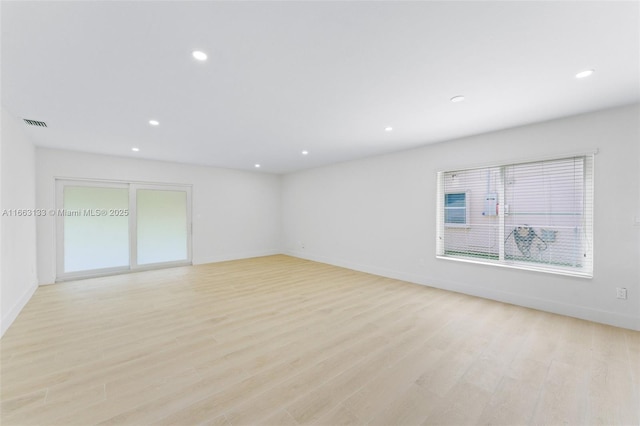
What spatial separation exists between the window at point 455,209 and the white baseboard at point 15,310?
20.2 feet

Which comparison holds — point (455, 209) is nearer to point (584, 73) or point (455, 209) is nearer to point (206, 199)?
point (584, 73)

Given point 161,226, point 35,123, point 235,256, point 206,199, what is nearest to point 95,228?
point 161,226

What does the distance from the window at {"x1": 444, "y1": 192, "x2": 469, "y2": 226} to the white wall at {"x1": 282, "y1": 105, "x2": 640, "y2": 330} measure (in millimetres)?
247

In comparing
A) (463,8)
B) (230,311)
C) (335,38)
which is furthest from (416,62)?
(230,311)

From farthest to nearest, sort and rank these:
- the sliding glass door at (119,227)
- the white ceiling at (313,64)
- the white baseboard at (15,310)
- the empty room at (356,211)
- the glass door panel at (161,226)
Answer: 1. the glass door panel at (161,226)
2. the sliding glass door at (119,227)
3. the white baseboard at (15,310)
4. the empty room at (356,211)
5. the white ceiling at (313,64)

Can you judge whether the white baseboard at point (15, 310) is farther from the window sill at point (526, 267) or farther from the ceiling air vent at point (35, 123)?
the window sill at point (526, 267)

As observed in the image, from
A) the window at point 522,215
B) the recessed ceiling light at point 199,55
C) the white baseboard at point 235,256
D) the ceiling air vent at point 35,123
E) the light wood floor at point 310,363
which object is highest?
the recessed ceiling light at point 199,55

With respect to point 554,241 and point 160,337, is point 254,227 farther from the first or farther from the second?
point 554,241

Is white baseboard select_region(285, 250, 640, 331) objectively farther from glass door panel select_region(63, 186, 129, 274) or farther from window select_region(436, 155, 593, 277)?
glass door panel select_region(63, 186, 129, 274)

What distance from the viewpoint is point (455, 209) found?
4.34 metres

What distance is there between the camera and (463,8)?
1.49 m

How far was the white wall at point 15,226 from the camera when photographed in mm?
2848

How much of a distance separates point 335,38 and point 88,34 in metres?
1.72

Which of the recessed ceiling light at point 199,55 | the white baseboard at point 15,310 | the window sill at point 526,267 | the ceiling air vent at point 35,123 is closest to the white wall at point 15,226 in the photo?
the white baseboard at point 15,310
